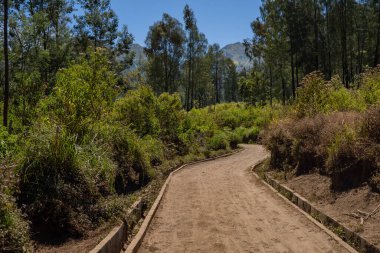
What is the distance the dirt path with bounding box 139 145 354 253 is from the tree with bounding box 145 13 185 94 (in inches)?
1606

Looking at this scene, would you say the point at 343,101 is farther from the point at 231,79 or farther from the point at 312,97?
the point at 231,79

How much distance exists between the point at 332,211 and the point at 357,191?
0.77 m

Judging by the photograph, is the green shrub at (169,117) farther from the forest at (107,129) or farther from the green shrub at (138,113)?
the green shrub at (138,113)

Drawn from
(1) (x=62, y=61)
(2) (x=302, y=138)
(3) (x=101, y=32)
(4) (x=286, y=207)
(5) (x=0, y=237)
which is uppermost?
(3) (x=101, y=32)

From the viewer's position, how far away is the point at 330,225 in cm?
885

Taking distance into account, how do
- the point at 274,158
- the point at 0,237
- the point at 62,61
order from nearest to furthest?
the point at 0,237 < the point at 274,158 < the point at 62,61

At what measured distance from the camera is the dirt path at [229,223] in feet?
25.8

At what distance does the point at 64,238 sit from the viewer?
23.0ft

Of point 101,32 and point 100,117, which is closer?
point 100,117

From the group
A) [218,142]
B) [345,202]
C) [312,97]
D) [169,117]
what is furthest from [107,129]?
[218,142]

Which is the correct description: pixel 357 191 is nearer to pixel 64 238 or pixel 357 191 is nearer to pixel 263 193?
pixel 263 193

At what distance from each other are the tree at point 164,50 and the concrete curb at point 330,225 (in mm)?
43241

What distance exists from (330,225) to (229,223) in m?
2.21

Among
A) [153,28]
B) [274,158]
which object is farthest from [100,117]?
[153,28]
